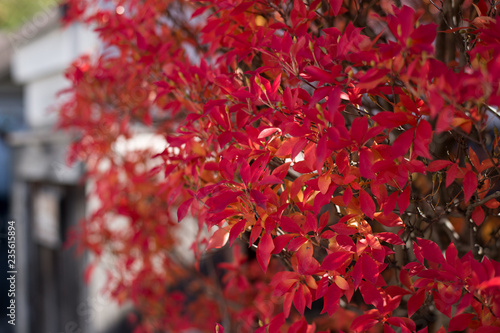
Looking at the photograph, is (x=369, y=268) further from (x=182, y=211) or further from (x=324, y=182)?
(x=182, y=211)

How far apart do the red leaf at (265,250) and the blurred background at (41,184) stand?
2.09m

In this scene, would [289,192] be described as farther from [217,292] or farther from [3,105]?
[3,105]

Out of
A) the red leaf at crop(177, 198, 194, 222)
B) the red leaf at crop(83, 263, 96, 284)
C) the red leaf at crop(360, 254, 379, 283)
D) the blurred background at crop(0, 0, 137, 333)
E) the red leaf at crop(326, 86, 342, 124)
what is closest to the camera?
the red leaf at crop(326, 86, 342, 124)

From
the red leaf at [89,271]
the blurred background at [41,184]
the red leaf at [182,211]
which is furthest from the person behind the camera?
the blurred background at [41,184]

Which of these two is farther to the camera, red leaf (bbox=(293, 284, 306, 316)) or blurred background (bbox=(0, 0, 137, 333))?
blurred background (bbox=(0, 0, 137, 333))

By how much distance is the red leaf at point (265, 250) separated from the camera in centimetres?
78

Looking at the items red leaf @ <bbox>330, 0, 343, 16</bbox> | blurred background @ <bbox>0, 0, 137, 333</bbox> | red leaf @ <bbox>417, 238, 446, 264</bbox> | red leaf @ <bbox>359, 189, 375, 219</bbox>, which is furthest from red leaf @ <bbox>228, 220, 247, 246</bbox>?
blurred background @ <bbox>0, 0, 137, 333</bbox>

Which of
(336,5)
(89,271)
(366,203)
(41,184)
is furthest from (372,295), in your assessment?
(41,184)

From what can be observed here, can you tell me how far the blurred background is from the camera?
2.74 metres

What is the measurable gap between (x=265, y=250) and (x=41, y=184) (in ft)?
9.54

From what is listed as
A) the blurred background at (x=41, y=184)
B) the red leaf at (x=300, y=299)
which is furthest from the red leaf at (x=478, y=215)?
the blurred background at (x=41, y=184)

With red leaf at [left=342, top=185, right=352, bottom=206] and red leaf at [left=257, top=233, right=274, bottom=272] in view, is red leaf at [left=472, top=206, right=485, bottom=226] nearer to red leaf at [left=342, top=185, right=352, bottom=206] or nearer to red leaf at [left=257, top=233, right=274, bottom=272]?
red leaf at [left=342, top=185, right=352, bottom=206]

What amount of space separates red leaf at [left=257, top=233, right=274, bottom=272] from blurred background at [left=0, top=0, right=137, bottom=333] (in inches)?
82.4

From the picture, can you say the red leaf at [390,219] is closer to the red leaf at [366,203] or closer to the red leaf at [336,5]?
the red leaf at [366,203]
